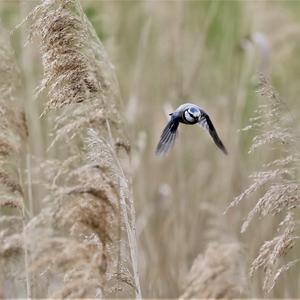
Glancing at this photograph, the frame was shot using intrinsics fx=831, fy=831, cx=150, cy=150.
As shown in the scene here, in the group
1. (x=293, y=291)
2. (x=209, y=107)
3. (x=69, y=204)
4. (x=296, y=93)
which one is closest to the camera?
(x=69, y=204)

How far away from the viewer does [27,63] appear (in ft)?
14.5

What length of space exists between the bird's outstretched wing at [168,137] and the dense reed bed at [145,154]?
0.40ft

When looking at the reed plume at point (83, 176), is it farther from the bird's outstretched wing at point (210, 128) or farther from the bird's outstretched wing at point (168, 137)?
the bird's outstretched wing at point (210, 128)

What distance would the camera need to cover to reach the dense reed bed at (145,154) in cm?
205

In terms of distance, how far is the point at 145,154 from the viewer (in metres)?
5.10

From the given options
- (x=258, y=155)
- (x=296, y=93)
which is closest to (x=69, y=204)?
(x=258, y=155)

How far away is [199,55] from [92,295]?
2.79 metres

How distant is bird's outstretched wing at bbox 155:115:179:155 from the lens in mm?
2104

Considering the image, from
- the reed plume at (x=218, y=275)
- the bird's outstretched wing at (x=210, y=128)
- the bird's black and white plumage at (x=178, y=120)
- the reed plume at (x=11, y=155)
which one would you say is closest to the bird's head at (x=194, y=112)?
the bird's black and white plumage at (x=178, y=120)

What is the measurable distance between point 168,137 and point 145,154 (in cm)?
292

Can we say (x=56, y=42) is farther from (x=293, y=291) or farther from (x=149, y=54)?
(x=149, y=54)

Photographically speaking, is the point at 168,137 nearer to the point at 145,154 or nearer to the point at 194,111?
the point at 194,111

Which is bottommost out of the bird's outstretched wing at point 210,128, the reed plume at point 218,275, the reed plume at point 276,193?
the reed plume at point 218,275

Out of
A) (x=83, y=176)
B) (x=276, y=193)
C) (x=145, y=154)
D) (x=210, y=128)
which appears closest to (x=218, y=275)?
(x=276, y=193)
